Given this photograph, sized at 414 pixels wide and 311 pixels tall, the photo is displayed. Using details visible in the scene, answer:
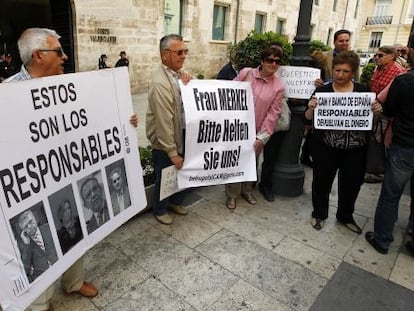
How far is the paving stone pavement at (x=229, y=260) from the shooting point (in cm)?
233

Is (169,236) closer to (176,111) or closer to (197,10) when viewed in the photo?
(176,111)

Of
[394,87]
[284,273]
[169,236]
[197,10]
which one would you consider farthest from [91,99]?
[197,10]

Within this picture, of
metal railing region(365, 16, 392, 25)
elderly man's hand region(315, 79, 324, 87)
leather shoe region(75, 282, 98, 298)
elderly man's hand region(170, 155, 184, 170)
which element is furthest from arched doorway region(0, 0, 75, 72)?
metal railing region(365, 16, 392, 25)

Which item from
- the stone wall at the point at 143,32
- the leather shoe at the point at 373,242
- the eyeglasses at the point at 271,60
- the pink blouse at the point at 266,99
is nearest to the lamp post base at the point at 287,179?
the pink blouse at the point at 266,99

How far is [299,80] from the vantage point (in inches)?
138

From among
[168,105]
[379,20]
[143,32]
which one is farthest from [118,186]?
[379,20]

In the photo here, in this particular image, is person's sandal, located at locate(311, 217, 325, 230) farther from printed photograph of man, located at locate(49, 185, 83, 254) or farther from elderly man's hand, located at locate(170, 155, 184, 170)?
printed photograph of man, located at locate(49, 185, 83, 254)

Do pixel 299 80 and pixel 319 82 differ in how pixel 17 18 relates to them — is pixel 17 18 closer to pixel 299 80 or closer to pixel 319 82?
pixel 299 80

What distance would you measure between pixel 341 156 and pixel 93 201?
89.6 inches

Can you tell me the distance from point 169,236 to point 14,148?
1824mm

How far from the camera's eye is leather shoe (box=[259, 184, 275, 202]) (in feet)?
12.8

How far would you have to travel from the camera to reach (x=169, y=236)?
10.1 ft

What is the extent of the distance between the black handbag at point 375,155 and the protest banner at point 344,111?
0.56 ft

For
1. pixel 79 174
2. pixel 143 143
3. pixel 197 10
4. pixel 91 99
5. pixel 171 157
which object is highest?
pixel 197 10
